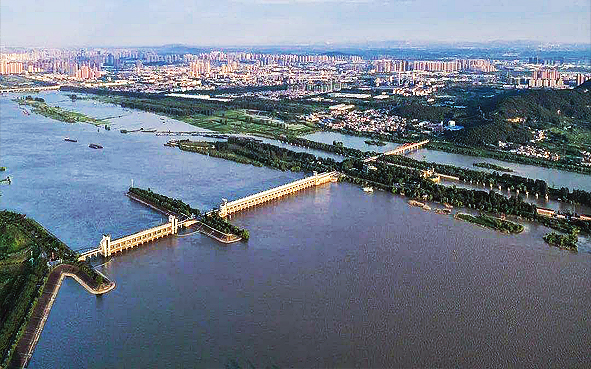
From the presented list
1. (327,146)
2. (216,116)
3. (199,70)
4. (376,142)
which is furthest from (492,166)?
(199,70)

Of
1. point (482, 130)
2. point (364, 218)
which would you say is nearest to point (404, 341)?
point (364, 218)

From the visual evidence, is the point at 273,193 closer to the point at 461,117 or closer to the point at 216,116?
the point at 216,116

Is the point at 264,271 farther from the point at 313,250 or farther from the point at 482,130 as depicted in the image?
the point at 482,130

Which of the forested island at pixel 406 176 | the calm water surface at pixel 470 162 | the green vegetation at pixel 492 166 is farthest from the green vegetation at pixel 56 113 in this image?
the green vegetation at pixel 492 166

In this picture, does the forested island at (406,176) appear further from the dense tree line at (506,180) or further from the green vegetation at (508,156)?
the green vegetation at (508,156)

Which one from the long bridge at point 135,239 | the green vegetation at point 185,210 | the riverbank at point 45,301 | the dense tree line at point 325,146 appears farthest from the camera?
the dense tree line at point 325,146

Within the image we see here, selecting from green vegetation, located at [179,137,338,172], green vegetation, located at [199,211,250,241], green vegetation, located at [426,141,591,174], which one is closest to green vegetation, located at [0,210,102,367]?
green vegetation, located at [199,211,250,241]

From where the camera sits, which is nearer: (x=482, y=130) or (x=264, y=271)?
A: (x=264, y=271)
